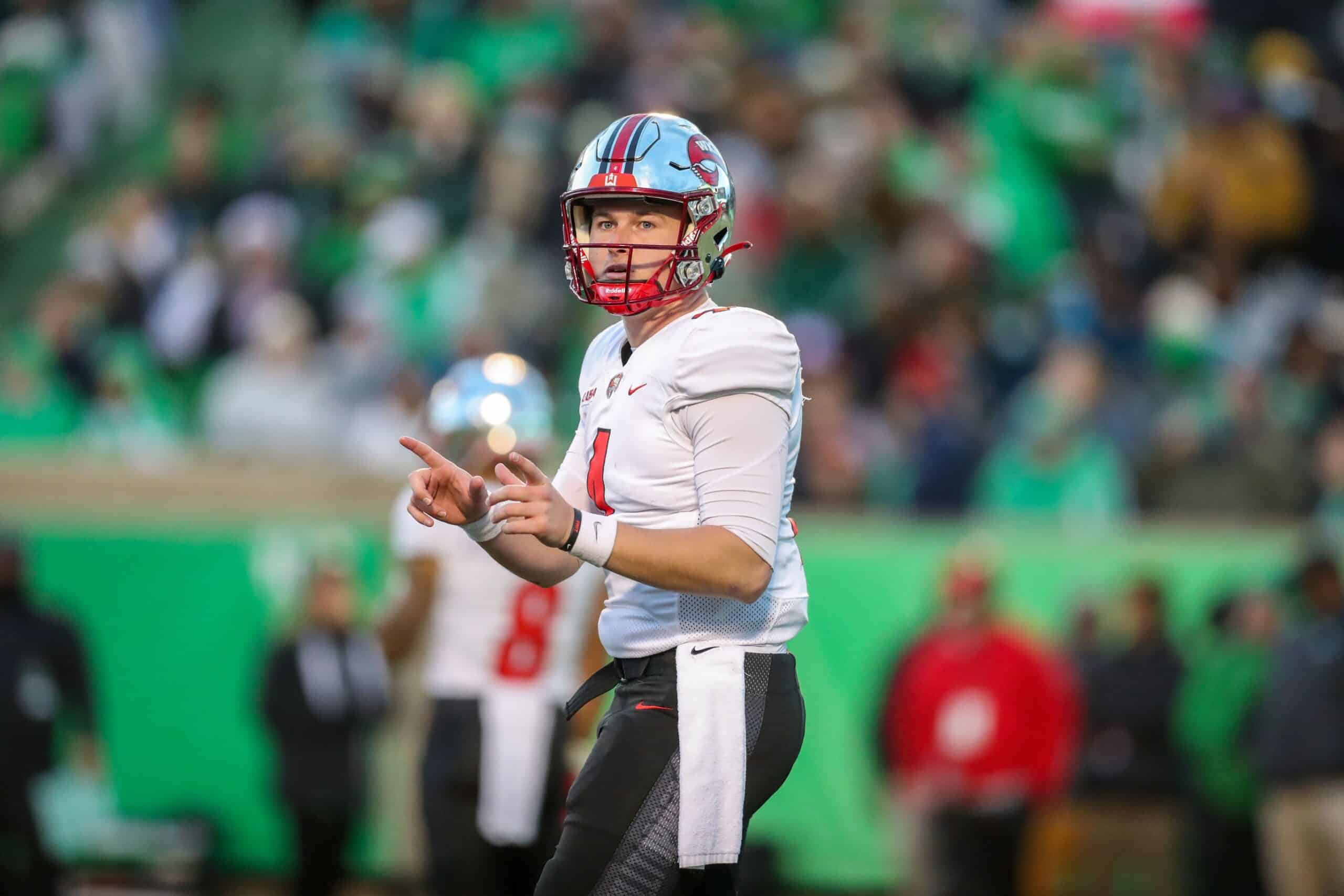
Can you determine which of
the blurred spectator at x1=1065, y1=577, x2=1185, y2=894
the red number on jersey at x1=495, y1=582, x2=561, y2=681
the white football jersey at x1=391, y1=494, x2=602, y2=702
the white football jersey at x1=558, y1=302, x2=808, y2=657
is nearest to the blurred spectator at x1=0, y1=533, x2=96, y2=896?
the white football jersey at x1=391, y1=494, x2=602, y2=702

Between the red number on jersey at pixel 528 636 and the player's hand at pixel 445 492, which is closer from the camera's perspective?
the player's hand at pixel 445 492

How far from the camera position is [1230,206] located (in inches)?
462

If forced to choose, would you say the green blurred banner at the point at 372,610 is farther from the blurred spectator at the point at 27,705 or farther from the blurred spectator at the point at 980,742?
the blurred spectator at the point at 27,705

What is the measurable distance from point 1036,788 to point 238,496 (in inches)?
174

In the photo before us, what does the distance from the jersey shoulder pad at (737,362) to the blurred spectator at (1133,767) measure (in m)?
6.10

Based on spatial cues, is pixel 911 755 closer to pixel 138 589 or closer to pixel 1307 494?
pixel 1307 494

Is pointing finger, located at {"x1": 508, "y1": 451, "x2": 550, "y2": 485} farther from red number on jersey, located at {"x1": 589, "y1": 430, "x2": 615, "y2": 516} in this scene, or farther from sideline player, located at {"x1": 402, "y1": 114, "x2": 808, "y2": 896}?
red number on jersey, located at {"x1": 589, "y1": 430, "x2": 615, "y2": 516}

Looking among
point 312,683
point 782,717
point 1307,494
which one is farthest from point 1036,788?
point 782,717

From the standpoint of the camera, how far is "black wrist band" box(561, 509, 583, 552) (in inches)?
138

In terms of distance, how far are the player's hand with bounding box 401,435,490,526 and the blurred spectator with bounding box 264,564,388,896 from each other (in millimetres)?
6036

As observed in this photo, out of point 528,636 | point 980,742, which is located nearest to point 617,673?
point 528,636

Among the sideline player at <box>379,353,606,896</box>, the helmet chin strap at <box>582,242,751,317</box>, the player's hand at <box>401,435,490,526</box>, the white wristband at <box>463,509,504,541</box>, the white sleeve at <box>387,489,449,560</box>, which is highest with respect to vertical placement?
the helmet chin strap at <box>582,242,751,317</box>

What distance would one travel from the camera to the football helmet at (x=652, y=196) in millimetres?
3850

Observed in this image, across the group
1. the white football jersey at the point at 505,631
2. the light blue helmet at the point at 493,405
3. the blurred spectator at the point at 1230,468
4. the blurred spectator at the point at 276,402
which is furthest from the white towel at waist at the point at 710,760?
the blurred spectator at the point at 276,402
